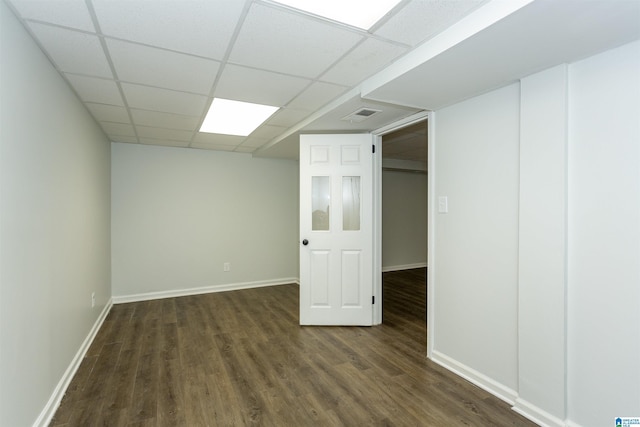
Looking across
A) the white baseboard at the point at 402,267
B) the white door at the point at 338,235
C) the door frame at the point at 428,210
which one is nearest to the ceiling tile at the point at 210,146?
the white door at the point at 338,235

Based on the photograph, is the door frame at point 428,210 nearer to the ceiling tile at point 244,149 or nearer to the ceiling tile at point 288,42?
the ceiling tile at point 288,42

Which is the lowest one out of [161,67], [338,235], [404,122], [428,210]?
[338,235]

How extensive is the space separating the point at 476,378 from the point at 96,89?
3.81 m

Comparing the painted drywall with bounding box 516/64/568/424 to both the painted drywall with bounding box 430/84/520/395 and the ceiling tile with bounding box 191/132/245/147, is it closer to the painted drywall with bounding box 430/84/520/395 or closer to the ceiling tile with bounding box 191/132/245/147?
the painted drywall with bounding box 430/84/520/395

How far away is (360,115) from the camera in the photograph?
2996mm

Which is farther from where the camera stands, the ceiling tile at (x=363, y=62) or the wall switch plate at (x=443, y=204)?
the wall switch plate at (x=443, y=204)

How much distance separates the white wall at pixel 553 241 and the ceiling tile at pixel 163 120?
8.89 ft

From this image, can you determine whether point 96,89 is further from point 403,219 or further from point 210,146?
point 403,219

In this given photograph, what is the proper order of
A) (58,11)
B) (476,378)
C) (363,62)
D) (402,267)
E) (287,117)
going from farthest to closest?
(402,267) < (287,117) < (476,378) < (363,62) < (58,11)

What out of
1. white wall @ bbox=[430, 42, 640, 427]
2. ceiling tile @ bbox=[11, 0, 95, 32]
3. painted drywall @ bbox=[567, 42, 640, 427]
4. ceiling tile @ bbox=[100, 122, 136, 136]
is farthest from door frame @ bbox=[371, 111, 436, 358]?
ceiling tile @ bbox=[100, 122, 136, 136]

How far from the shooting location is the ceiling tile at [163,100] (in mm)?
2521

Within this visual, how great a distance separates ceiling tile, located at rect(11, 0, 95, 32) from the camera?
1.47 m

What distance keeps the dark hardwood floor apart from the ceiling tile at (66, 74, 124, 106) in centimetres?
232

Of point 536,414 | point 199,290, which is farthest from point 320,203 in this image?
point 199,290
